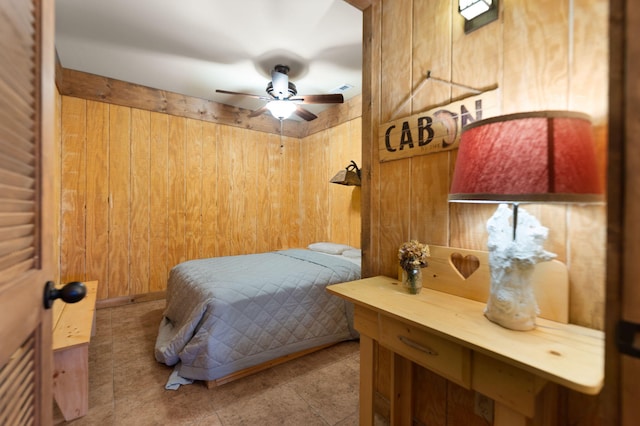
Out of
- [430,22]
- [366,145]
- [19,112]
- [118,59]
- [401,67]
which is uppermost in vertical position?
[118,59]

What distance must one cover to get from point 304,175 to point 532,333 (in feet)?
13.3

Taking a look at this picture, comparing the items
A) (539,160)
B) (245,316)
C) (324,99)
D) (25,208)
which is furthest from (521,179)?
(324,99)

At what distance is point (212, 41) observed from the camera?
2494 millimetres

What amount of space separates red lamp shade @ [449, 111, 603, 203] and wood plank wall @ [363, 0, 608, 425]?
0.54ft

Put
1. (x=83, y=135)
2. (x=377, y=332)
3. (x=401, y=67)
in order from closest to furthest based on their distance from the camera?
(x=377, y=332)
(x=401, y=67)
(x=83, y=135)

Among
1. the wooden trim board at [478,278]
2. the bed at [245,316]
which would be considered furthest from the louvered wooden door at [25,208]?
the wooden trim board at [478,278]

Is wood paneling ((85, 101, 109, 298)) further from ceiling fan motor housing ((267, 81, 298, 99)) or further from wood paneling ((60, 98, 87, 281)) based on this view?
ceiling fan motor housing ((267, 81, 298, 99))

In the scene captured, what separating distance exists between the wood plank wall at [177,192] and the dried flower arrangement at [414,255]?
2432 millimetres

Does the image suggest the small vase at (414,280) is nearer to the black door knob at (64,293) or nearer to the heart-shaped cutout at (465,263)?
the heart-shaped cutout at (465,263)

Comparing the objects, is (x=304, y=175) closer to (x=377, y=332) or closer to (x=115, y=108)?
(x=115, y=108)

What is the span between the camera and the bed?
1.85 metres

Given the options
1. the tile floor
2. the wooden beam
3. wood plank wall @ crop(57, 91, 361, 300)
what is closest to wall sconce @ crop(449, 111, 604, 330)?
the tile floor

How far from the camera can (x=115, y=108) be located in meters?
3.26

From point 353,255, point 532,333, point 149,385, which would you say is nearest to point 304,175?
point 353,255
